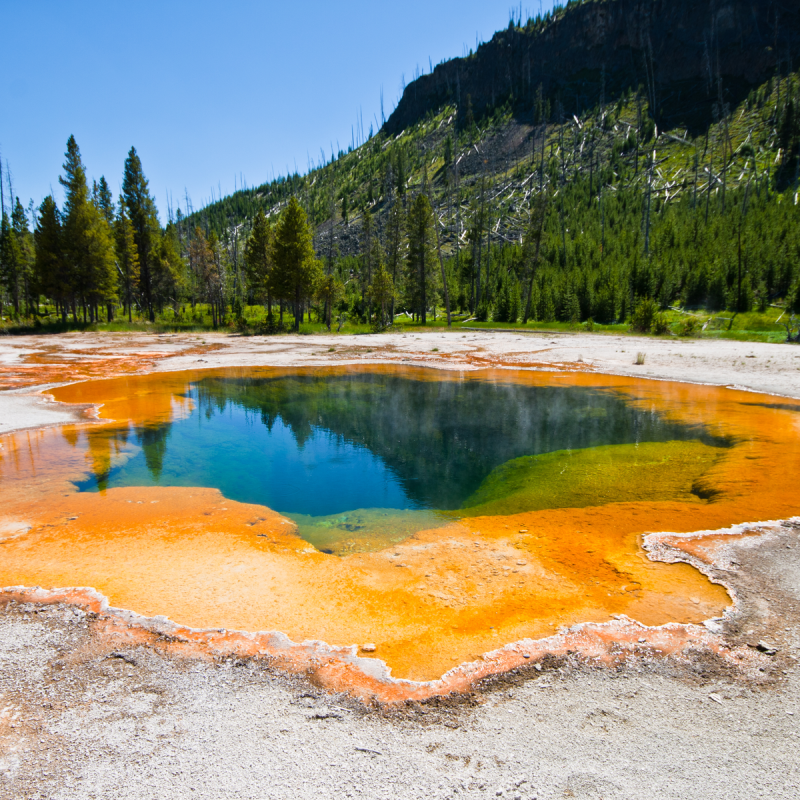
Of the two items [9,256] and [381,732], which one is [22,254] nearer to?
[9,256]

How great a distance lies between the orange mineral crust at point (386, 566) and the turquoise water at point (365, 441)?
3.09ft

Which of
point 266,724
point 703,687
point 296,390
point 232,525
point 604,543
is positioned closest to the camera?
point 266,724

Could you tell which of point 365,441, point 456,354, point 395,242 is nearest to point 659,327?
point 456,354

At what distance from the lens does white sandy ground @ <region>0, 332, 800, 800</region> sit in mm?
2604

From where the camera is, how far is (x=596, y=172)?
315 ft

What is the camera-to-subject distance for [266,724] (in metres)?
3.05

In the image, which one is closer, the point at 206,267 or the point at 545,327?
the point at 545,327

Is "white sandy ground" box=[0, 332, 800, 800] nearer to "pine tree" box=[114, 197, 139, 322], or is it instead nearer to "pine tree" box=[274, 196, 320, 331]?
"pine tree" box=[274, 196, 320, 331]

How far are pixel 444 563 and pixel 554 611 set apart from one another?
1.42 meters

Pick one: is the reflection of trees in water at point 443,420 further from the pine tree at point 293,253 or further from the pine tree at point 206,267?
the pine tree at point 206,267

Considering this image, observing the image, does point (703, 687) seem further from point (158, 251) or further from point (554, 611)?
point (158, 251)

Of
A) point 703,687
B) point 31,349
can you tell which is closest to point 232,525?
point 703,687

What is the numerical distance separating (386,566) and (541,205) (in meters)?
52.0

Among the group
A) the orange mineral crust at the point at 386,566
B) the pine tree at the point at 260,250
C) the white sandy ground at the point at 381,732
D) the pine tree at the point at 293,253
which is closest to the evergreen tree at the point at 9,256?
the pine tree at the point at 260,250
